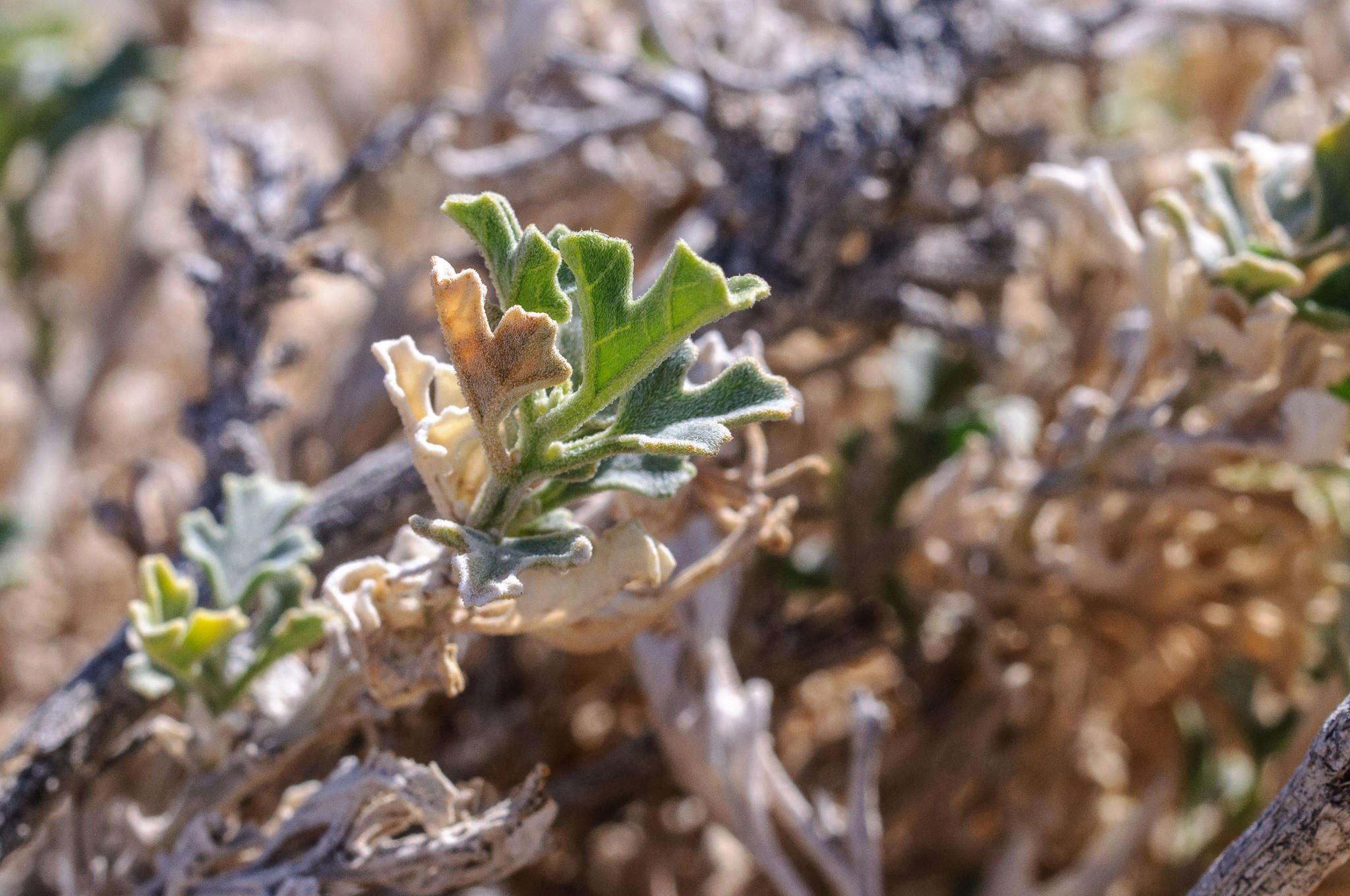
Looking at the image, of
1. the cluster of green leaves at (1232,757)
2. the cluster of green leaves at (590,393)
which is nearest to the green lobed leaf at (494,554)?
the cluster of green leaves at (590,393)

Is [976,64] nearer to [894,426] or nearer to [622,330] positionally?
[894,426]

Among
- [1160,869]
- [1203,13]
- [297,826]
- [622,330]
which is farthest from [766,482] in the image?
[1203,13]

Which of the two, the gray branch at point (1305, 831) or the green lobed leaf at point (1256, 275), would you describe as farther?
the green lobed leaf at point (1256, 275)

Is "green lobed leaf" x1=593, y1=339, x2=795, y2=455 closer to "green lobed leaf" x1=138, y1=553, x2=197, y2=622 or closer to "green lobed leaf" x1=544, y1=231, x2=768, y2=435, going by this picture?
"green lobed leaf" x1=544, y1=231, x2=768, y2=435

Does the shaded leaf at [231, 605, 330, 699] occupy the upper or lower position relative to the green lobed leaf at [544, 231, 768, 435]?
lower

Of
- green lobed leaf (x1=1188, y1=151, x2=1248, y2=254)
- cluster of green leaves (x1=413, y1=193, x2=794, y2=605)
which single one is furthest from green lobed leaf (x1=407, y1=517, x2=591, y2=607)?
green lobed leaf (x1=1188, y1=151, x2=1248, y2=254)

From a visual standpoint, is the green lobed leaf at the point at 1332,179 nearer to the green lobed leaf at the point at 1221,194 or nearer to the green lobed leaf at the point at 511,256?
the green lobed leaf at the point at 1221,194
